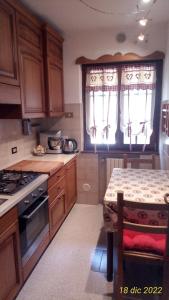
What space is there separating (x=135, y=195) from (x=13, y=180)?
102cm

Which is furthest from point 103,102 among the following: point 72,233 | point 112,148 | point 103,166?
point 72,233

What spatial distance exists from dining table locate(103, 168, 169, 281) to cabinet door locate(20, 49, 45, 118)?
108 centimetres

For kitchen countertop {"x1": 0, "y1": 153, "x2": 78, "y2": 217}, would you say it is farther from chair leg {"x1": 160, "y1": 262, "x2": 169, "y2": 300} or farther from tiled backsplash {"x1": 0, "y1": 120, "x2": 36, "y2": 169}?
chair leg {"x1": 160, "y1": 262, "x2": 169, "y2": 300}

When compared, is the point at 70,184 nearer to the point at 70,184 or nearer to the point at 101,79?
the point at 70,184

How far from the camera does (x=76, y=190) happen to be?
332cm

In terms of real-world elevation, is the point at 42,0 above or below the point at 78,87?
above

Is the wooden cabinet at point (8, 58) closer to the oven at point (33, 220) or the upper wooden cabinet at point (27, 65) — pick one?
the upper wooden cabinet at point (27, 65)

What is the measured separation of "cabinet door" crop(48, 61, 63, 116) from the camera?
2.71 meters

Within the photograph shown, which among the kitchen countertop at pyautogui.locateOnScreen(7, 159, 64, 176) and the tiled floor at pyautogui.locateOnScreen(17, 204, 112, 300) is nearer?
the tiled floor at pyautogui.locateOnScreen(17, 204, 112, 300)

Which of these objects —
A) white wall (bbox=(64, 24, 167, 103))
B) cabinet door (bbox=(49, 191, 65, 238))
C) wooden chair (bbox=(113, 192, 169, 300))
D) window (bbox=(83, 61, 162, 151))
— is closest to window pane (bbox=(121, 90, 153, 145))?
window (bbox=(83, 61, 162, 151))

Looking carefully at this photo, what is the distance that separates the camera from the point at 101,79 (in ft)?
10.1

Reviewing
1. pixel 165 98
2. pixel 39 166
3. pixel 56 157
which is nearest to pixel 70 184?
pixel 56 157

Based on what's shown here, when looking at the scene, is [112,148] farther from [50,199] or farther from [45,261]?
[45,261]

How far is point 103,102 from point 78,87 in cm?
40
